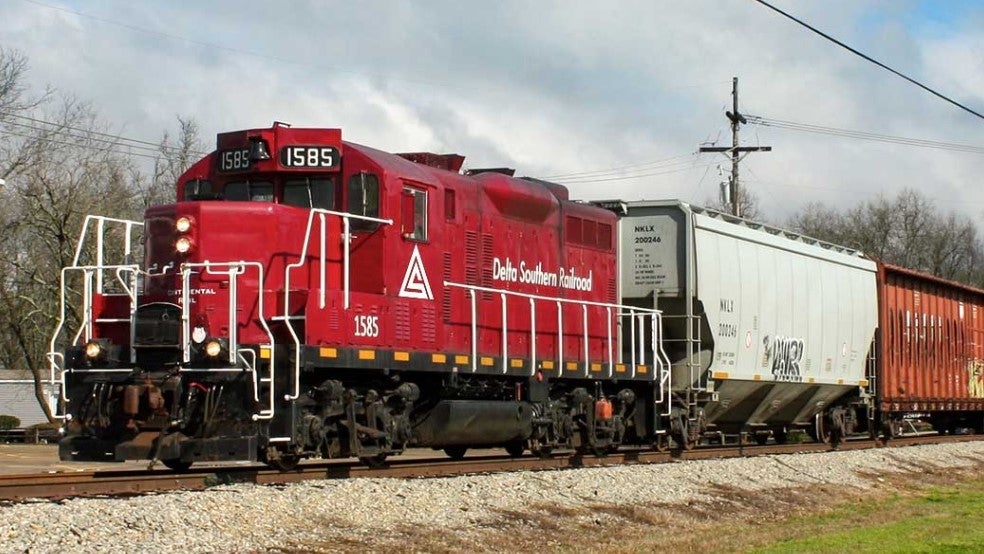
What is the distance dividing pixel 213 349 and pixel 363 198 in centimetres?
300

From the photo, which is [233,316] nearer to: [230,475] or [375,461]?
[230,475]

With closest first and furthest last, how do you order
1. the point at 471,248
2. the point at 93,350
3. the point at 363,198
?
the point at 93,350 → the point at 363,198 → the point at 471,248

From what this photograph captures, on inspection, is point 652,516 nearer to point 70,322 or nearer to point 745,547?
point 745,547

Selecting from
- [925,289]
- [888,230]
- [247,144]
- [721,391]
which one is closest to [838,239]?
[888,230]

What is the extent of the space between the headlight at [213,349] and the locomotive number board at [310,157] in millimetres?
2786

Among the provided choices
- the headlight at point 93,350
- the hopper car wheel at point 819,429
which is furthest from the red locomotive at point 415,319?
the hopper car wheel at point 819,429

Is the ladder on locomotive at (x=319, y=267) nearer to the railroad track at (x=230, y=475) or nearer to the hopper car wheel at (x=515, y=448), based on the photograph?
the railroad track at (x=230, y=475)

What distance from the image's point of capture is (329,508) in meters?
11.9

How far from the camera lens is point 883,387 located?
28.9m

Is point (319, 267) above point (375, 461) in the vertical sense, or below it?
above

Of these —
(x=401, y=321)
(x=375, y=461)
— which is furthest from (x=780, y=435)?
(x=401, y=321)

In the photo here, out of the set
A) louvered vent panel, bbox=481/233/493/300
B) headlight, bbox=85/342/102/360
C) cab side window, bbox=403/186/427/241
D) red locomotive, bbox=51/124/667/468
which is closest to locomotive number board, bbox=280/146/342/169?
red locomotive, bbox=51/124/667/468

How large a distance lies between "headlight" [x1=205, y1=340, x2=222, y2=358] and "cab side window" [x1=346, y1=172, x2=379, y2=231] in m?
2.74

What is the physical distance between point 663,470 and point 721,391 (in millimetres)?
5313
